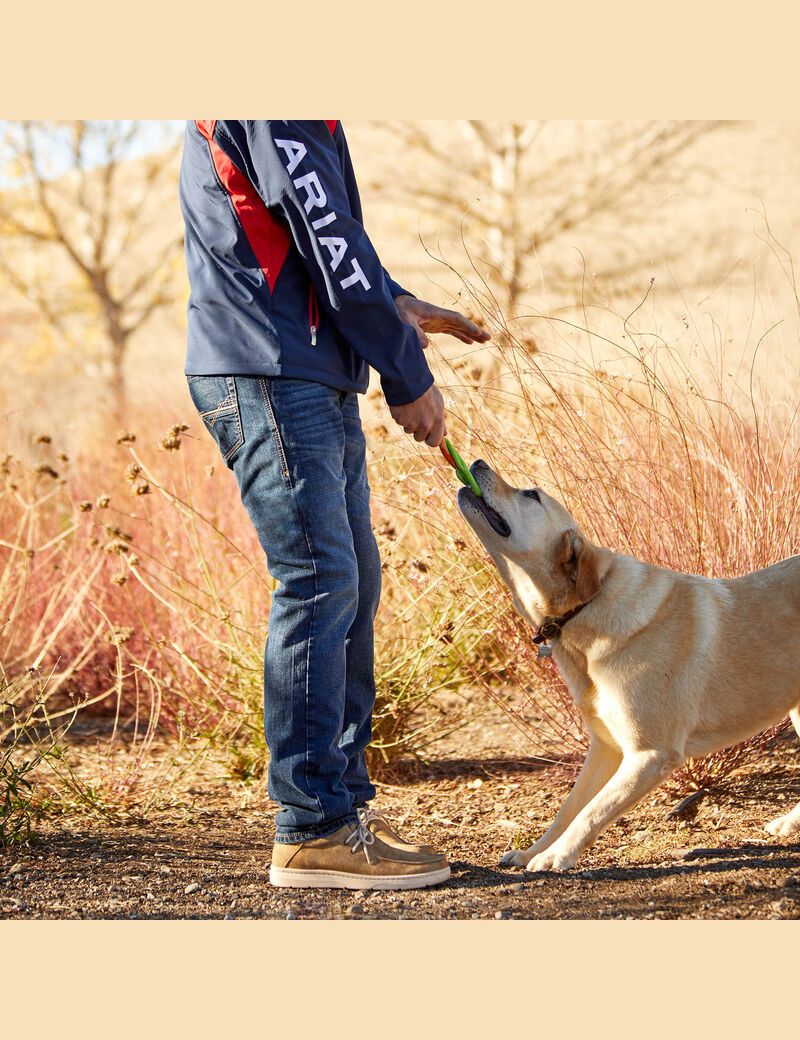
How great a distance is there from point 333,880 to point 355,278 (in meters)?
1.64

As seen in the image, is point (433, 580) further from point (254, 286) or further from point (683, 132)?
point (683, 132)

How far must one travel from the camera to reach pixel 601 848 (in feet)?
11.4

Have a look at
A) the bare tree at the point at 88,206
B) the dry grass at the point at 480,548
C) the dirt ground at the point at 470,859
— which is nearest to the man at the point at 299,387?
the dirt ground at the point at 470,859

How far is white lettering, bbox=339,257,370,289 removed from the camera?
2752 mm

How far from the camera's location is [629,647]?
3182 millimetres

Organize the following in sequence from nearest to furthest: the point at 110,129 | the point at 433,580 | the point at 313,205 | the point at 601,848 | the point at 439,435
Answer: the point at 313,205
the point at 439,435
the point at 601,848
the point at 433,580
the point at 110,129

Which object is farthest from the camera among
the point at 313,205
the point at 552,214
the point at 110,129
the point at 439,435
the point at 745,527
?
the point at 552,214

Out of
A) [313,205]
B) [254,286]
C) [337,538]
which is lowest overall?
[337,538]

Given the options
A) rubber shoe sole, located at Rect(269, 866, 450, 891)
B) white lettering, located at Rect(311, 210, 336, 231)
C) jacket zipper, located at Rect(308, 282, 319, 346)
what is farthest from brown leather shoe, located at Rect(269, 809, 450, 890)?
white lettering, located at Rect(311, 210, 336, 231)

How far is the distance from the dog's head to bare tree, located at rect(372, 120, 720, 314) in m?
13.8

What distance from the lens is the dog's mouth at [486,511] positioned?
10.7ft

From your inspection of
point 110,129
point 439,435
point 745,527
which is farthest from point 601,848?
point 110,129

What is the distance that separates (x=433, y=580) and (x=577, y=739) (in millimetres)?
816

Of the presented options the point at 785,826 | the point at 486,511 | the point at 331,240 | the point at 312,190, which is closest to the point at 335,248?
the point at 331,240
